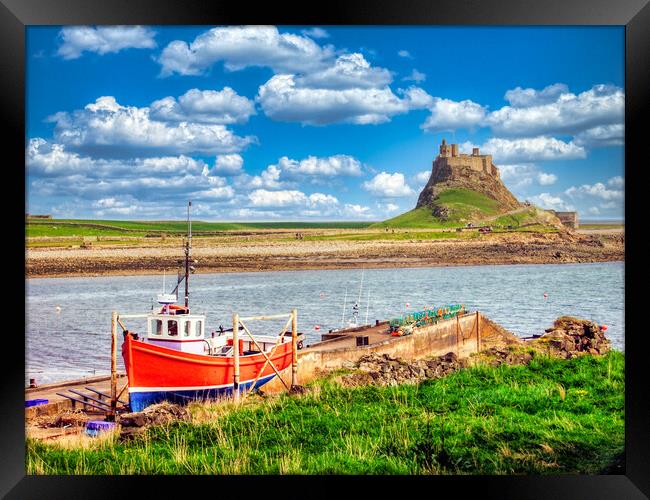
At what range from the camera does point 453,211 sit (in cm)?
752

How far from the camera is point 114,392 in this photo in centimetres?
648

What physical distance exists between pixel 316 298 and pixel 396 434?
2276 mm

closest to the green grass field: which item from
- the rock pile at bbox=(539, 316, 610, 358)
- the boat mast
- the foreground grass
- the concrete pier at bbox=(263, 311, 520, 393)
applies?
the boat mast

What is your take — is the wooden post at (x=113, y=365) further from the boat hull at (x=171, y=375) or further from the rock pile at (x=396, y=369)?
the rock pile at (x=396, y=369)

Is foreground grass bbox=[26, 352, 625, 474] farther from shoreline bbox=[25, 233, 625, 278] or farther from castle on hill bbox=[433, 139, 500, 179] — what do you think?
castle on hill bbox=[433, 139, 500, 179]

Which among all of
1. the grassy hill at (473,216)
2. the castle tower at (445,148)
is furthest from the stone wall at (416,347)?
the castle tower at (445,148)

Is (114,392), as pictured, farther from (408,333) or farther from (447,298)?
(447,298)

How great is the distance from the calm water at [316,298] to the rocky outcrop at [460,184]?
0.83 m

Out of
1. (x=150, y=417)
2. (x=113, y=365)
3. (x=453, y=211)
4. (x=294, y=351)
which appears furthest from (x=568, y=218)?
(x=113, y=365)
